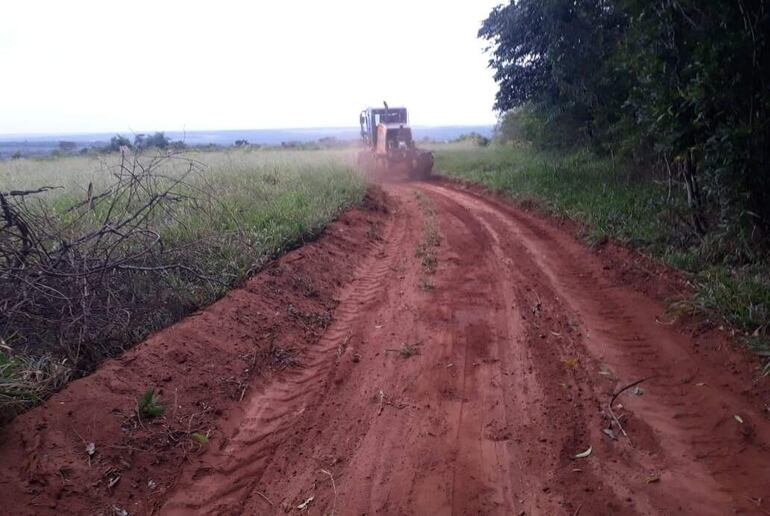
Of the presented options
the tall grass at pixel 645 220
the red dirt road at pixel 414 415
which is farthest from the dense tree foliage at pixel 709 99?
the red dirt road at pixel 414 415

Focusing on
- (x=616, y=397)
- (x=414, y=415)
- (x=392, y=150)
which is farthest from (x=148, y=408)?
(x=392, y=150)

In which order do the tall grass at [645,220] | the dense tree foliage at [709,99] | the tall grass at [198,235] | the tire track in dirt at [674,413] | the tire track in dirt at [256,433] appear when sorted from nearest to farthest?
the tire track in dirt at [674,413] → the tire track in dirt at [256,433] → the tall grass at [198,235] → the tall grass at [645,220] → the dense tree foliage at [709,99]

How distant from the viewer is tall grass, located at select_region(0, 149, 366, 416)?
12.1 ft

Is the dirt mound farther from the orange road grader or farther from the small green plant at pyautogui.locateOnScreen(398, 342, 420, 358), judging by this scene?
the orange road grader

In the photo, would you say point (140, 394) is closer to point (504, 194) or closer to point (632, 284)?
point (632, 284)

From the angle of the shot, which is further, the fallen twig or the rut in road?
the fallen twig

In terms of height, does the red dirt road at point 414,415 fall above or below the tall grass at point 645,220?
below

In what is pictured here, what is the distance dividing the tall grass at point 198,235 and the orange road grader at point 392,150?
880 centimetres

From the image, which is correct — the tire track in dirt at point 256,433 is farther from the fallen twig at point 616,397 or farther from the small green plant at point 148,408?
the fallen twig at point 616,397

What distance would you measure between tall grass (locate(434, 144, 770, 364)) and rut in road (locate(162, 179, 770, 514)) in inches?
22.1

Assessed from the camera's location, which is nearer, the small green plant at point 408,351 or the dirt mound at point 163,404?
the dirt mound at point 163,404

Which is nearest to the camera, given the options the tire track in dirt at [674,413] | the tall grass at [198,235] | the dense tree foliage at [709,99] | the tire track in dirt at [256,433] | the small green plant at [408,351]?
the tire track in dirt at [674,413]

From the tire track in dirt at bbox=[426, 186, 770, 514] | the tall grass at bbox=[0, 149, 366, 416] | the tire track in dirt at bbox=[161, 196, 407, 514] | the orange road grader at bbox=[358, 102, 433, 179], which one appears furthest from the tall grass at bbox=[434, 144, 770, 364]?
the tall grass at bbox=[0, 149, 366, 416]

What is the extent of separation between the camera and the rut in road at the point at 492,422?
118 inches
